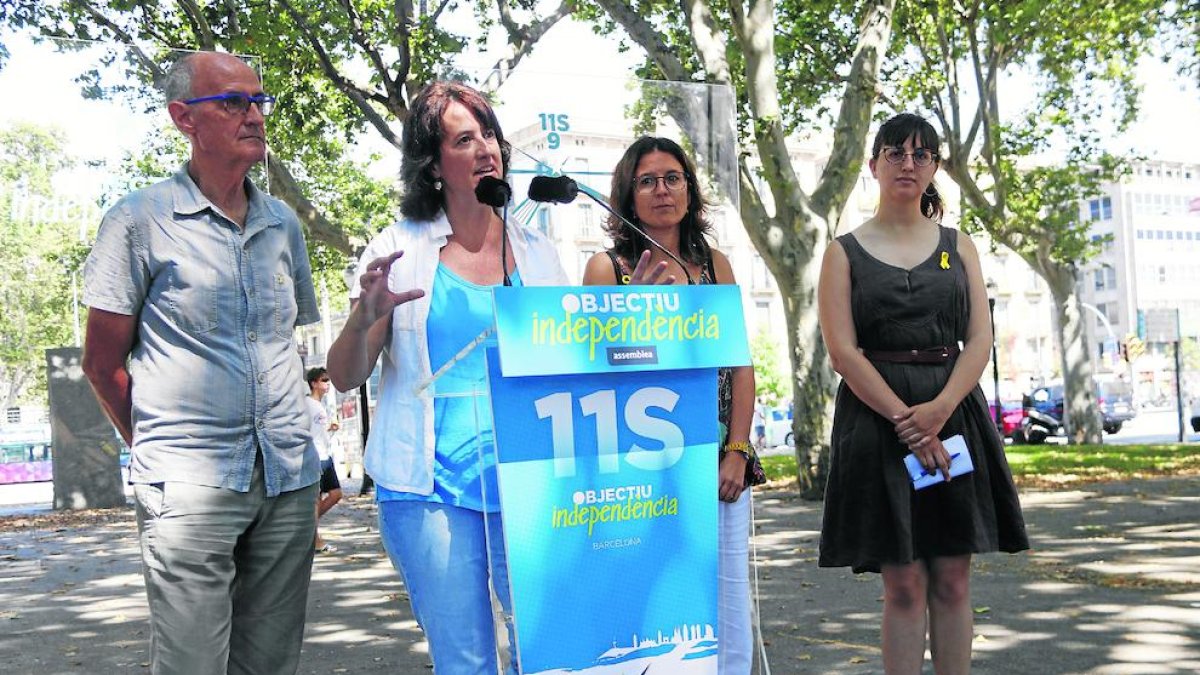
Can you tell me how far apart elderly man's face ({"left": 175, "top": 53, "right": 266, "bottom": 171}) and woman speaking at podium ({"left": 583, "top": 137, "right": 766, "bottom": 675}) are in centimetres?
115

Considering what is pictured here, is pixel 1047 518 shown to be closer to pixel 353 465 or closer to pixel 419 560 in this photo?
pixel 419 560

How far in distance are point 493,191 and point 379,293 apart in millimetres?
405

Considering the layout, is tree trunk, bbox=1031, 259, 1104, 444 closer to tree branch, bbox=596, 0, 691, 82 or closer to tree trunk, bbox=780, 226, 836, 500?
tree trunk, bbox=780, 226, 836, 500

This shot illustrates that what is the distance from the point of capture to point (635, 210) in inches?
171

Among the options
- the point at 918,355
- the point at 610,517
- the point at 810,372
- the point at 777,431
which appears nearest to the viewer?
the point at 610,517

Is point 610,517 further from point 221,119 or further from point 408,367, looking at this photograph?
point 221,119

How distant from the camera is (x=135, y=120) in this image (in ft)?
19.7

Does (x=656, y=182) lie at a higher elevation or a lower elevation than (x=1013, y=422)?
higher

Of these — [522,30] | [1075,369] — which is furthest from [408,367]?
[1075,369]

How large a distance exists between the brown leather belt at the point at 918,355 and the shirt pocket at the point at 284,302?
6.71 ft

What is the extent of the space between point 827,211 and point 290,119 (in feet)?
31.9

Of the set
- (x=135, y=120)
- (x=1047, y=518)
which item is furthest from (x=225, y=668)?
(x=1047, y=518)

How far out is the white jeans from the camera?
4066 mm

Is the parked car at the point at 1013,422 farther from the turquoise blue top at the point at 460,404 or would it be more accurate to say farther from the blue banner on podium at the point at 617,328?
the turquoise blue top at the point at 460,404
